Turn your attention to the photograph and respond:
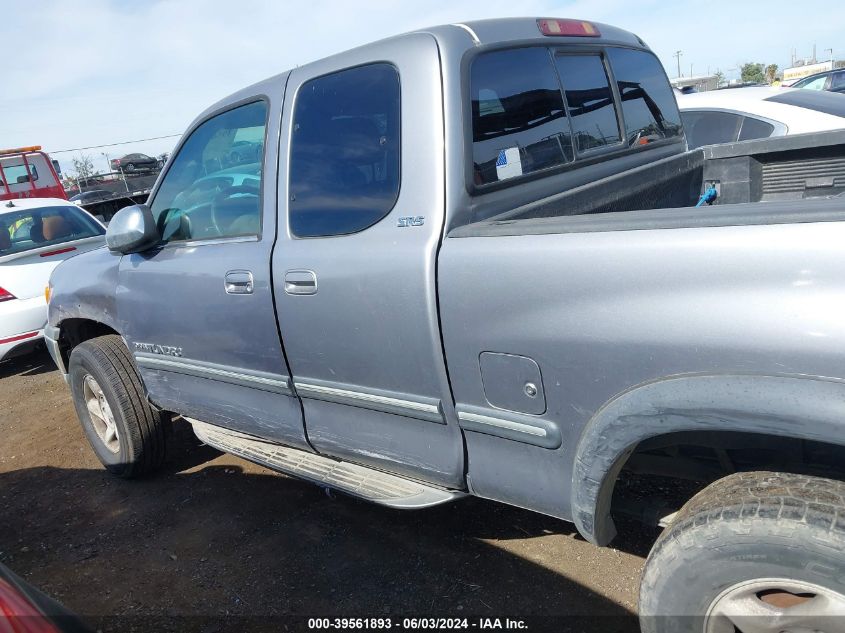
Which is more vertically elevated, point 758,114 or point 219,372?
point 758,114

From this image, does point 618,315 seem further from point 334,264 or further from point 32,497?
point 32,497

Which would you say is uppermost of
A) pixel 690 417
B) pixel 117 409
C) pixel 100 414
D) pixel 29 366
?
pixel 690 417

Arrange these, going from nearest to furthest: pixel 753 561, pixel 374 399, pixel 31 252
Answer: pixel 753 561 < pixel 374 399 < pixel 31 252

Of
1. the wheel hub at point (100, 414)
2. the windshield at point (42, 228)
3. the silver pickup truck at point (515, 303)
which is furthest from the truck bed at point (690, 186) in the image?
the windshield at point (42, 228)

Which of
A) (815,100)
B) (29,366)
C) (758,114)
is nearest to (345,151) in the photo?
(758,114)

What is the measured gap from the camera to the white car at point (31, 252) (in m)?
5.71

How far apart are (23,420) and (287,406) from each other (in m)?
3.58

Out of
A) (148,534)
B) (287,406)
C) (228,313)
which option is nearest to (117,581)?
(148,534)

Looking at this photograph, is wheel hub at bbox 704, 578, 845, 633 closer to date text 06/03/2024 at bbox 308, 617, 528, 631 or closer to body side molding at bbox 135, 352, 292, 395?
date text 06/03/2024 at bbox 308, 617, 528, 631

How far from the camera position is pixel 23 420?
5.23m

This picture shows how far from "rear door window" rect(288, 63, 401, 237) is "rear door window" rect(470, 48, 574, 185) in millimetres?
284

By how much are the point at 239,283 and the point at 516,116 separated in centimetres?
126

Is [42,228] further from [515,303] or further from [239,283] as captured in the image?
[515,303]

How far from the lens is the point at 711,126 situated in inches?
234
